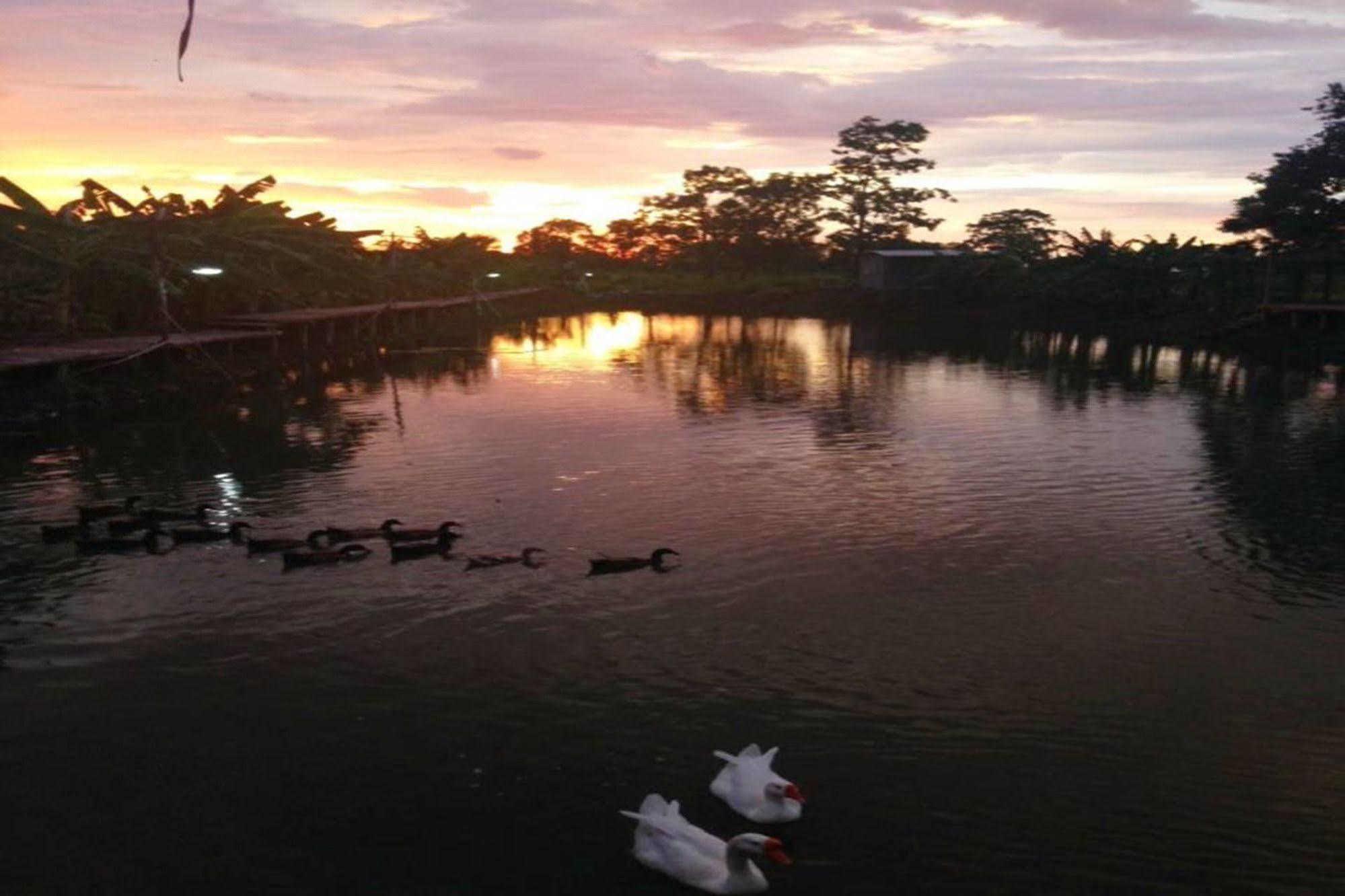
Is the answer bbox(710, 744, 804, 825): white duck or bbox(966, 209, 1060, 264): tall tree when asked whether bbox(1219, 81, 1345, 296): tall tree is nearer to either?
bbox(966, 209, 1060, 264): tall tree

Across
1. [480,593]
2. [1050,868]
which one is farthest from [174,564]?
[1050,868]

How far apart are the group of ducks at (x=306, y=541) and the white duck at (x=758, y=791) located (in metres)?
8.04

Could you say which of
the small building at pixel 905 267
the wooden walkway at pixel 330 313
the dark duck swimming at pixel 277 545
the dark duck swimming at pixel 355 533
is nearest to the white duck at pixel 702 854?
the dark duck swimming at pixel 355 533

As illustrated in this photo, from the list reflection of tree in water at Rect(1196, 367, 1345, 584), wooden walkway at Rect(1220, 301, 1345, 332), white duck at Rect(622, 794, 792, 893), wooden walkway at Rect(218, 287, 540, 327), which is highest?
wooden walkway at Rect(218, 287, 540, 327)

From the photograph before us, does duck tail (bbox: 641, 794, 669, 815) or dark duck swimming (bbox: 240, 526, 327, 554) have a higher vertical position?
dark duck swimming (bbox: 240, 526, 327, 554)

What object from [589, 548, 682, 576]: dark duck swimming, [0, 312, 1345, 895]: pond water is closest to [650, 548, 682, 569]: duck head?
[589, 548, 682, 576]: dark duck swimming

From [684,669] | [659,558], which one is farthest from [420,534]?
[684,669]

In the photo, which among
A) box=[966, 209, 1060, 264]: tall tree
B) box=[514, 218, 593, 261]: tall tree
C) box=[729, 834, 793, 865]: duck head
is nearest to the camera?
box=[729, 834, 793, 865]: duck head

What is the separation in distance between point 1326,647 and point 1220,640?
1439 mm

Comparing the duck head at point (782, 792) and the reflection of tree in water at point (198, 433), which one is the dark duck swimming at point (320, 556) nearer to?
the reflection of tree in water at point (198, 433)

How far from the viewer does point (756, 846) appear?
10570 millimetres

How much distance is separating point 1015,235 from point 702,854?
95804 millimetres

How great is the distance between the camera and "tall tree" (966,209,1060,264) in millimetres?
94500

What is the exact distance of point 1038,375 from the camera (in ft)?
172
